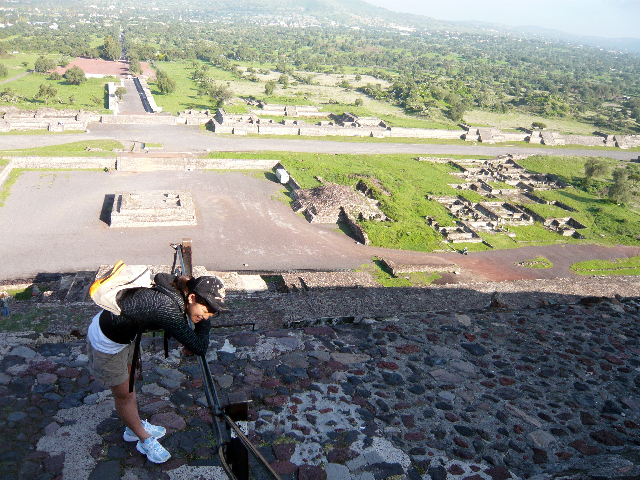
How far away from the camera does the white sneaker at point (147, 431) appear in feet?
13.0

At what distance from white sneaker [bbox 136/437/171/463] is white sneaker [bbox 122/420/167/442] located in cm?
18

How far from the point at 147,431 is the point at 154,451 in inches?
11.2

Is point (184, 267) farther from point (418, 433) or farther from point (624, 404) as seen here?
point (624, 404)

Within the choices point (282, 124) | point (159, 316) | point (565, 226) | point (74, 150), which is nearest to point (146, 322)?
point (159, 316)

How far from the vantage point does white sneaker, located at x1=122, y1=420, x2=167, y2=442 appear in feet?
13.0

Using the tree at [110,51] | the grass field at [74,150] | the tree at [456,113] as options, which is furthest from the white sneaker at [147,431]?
the tree at [110,51]

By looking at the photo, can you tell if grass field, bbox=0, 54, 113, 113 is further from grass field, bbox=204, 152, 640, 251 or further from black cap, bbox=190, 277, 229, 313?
black cap, bbox=190, 277, 229, 313

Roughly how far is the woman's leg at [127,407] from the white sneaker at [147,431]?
174 mm

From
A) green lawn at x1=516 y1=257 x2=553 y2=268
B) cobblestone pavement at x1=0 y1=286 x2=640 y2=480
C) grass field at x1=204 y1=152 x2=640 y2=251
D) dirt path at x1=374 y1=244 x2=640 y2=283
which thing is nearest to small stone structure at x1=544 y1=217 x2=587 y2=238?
grass field at x1=204 y1=152 x2=640 y2=251

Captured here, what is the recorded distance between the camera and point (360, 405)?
16.4 ft

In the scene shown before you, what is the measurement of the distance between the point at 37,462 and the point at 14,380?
1396 millimetres

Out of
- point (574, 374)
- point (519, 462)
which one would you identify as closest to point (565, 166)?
point (574, 374)

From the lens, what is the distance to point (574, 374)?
20.1 feet

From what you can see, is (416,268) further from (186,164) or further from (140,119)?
(140,119)
